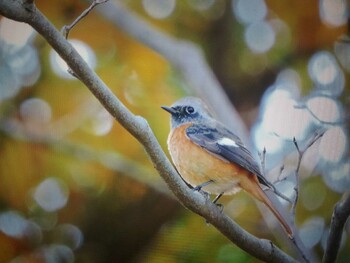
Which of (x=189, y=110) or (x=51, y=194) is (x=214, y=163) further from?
(x=51, y=194)

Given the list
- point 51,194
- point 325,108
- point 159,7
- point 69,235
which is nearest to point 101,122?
point 51,194

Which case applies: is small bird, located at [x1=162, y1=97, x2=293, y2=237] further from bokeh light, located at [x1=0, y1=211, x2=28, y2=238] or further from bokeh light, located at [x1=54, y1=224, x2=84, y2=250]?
bokeh light, located at [x1=0, y1=211, x2=28, y2=238]

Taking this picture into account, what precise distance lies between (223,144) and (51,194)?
988 mm

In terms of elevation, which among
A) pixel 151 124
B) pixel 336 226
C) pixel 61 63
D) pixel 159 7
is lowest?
pixel 336 226

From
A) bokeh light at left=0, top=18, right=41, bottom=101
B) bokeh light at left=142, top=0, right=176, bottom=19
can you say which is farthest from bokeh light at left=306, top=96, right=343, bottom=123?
bokeh light at left=0, top=18, right=41, bottom=101

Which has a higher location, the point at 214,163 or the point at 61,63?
the point at 61,63

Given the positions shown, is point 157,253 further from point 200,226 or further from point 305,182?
point 305,182

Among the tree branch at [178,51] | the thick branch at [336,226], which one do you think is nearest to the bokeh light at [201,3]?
the tree branch at [178,51]

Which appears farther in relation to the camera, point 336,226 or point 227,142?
point 227,142

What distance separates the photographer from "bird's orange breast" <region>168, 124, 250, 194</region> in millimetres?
1854

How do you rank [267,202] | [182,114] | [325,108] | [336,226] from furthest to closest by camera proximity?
[325,108]
[182,114]
[267,202]
[336,226]

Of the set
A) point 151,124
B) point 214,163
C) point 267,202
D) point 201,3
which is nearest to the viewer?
point 267,202

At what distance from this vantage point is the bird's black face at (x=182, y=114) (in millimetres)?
2074

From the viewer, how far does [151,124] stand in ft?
8.09
